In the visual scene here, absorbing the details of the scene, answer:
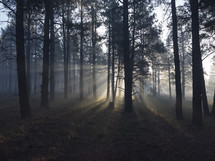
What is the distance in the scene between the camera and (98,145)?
587 centimetres

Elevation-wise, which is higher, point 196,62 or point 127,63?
point 127,63

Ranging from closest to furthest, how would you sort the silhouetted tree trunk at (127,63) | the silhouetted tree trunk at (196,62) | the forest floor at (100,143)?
the forest floor at (100,143) < the silhouetted tree trunk at (196,62) < the silhouetted tree trunk at (127,63)

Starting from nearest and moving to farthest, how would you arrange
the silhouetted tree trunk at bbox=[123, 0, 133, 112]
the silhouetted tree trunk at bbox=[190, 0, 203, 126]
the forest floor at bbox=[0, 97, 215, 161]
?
the forest floor at bbox=[0, 97, 215, 161], the silhouetted tree trunk at bbox=[190, 0, 203, 126], the silhouetted tree trunk at bbox=[123, 0, 133, 112]

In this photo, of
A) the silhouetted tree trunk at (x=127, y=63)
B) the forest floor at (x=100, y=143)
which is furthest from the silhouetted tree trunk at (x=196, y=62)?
the silhouetted tree trunk at (x=127, y=63)

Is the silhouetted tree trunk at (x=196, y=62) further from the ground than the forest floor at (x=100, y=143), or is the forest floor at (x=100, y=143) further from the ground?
the silhouetted tree trunk at (x=196, y=62)

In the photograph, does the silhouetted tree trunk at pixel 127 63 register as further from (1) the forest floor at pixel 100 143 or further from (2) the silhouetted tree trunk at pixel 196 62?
(2) the silhouetted tree trunk at pixel 196 62

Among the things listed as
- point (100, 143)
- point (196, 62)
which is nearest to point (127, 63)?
point (196, 62)

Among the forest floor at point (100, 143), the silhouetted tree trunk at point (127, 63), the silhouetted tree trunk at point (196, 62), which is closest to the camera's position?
the forest floor at point (100, 143)

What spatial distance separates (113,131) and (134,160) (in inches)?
120

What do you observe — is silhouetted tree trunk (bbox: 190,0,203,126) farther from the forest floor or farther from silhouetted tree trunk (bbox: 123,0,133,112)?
silhouetted tree trunk (bbox: 123,0,133,112)

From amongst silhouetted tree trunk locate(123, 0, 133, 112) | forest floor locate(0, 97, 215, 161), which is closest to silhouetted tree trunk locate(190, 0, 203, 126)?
forest floor locate(0, 97, 215, 161)

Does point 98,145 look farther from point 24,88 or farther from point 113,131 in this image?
point 24,88

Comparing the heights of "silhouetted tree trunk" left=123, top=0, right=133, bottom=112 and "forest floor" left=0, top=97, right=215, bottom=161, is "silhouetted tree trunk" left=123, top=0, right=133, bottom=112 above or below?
above

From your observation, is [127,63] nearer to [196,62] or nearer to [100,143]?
[196,62]
